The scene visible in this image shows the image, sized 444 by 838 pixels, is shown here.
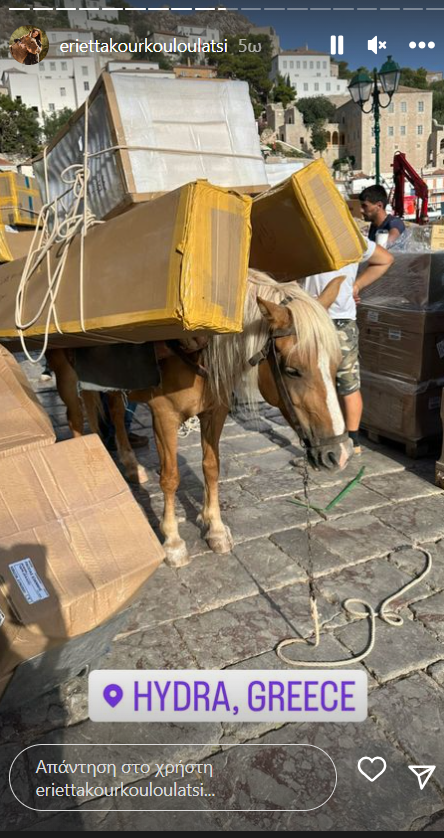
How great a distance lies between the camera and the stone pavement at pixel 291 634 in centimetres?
175

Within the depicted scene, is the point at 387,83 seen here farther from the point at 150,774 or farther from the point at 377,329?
the point at 150,774

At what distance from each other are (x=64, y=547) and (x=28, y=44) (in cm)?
389

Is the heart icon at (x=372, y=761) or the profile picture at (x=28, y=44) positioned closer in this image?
the heart icon at (x=372, y=761)

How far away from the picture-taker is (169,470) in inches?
129

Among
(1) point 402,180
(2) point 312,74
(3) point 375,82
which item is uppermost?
(2) point 312,74

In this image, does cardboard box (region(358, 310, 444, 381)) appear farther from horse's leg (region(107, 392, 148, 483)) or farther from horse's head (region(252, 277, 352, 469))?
horse's leg (region(107, 392, 148, 483))

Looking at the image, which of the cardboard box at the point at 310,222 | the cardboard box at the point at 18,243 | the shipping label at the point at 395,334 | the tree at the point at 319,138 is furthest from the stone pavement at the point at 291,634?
the tree at the point at 319,138

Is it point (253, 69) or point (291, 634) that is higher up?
point (253, 69)

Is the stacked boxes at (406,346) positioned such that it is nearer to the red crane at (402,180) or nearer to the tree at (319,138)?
the red crane at (402,180)

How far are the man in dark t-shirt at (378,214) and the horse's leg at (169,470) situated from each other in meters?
3.52

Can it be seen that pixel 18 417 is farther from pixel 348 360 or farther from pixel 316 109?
pixel 316 109

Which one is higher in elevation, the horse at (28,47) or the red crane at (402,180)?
the horse at (28,47)

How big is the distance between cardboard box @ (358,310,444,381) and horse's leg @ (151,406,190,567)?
8.21ft

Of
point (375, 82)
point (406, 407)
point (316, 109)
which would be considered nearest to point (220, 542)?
point (406, 407)
